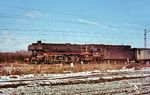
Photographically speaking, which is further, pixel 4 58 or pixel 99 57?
pixel 99 57

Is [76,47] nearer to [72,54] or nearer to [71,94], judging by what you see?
[72,54]

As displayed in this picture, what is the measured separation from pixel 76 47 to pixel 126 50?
11.8 meters

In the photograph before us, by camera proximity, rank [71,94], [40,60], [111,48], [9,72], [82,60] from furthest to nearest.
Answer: [111,48] → [82,60] → [40,60] → [9,72] → [71,94]

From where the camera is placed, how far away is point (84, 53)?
157ft

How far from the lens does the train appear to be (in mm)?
44750

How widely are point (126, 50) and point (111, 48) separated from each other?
3.66m

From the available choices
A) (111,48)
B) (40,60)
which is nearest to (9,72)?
(40,60)

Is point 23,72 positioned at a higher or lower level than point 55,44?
lower

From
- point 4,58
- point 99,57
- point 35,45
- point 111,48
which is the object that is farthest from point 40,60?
point 111,48

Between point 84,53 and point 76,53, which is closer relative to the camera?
point 76,53

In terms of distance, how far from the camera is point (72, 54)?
152 ft

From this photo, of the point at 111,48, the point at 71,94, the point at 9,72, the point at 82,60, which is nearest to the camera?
the point at 71,94

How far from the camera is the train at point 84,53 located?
44750mm

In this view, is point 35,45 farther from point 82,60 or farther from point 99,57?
point 99,57
